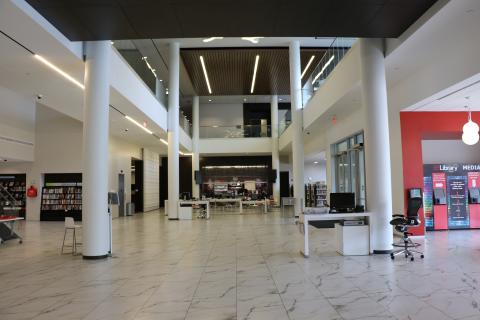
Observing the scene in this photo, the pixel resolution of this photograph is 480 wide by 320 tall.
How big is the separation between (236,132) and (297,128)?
9.54m

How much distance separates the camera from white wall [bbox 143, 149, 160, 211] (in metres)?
21.3

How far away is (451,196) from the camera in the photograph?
1070 cm

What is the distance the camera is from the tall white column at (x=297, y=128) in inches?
577

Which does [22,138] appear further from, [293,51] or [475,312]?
[475,312]

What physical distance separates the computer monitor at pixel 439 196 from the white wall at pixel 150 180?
15.0m

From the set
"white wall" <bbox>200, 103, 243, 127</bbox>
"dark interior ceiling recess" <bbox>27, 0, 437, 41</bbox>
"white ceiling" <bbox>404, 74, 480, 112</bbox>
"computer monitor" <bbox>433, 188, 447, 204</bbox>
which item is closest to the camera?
"dark interior ceiling recess" <bbox>27, 0, 437, 41</bbox>

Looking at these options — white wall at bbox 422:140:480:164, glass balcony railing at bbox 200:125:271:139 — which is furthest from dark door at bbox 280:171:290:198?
white wall at bbox 422:140:480:164

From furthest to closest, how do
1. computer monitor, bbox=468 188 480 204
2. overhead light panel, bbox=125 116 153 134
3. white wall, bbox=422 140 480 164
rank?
1. overhead light panel, bbox=125 116 153 134
2. white wall, bbox=422 140 480 164
3. computer monitor, bbox=468 188 480 204

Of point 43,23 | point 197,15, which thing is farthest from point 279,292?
point 43,23

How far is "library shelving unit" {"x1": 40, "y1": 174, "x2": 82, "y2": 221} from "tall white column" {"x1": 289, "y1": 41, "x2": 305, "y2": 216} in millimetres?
9322

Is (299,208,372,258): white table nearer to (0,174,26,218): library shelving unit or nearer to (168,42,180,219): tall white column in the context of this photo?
(168,42,180,219): tall white column

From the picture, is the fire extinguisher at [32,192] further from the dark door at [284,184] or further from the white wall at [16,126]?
the dark door at [284,184]

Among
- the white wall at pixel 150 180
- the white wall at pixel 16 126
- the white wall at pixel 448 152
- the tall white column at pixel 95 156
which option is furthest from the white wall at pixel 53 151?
the white wall at pixel 448 152

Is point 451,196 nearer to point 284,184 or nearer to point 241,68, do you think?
point 241,68
